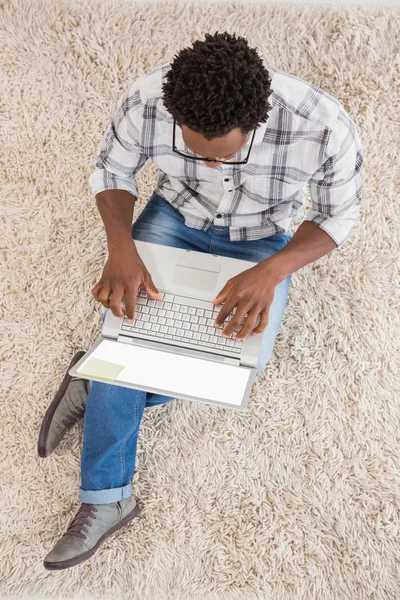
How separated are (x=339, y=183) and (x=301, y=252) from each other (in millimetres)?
152

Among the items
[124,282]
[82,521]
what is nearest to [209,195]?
[124,282]

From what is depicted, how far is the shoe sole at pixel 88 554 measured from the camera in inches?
46.0

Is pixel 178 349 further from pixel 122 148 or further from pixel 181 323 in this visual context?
pixel 122 148

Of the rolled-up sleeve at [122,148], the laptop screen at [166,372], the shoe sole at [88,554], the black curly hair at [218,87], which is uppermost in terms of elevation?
the black curly hair at [218,87]

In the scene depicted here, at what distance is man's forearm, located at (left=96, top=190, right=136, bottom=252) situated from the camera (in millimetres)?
1037

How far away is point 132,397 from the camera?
1121 millimetres

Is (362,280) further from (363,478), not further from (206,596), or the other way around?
(206,596)

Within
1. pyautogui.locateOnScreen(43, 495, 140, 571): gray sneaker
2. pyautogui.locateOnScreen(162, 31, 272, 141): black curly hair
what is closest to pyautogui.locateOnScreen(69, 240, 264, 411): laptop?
pyautogui.locateOnScreen(162, 31, 272, 141): black curly hair

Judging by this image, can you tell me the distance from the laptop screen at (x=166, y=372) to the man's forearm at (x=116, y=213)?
22 centimetres

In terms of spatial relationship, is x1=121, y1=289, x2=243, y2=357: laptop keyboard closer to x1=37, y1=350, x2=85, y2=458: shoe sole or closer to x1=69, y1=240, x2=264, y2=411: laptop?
x1=69, y1=240, x2=264, y2=411: laptop

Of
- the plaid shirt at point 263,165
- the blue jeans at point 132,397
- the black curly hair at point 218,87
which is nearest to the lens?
the black curly hair at point 218,87

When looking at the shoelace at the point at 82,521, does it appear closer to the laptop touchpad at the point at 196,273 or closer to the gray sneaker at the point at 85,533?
the gray sneaker at the point at 85,533

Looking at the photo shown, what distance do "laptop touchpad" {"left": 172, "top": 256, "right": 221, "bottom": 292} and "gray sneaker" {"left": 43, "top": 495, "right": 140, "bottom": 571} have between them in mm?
588

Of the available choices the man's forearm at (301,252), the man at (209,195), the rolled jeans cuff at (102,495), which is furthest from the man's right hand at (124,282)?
the rolled jeans cuff at (102,495)
